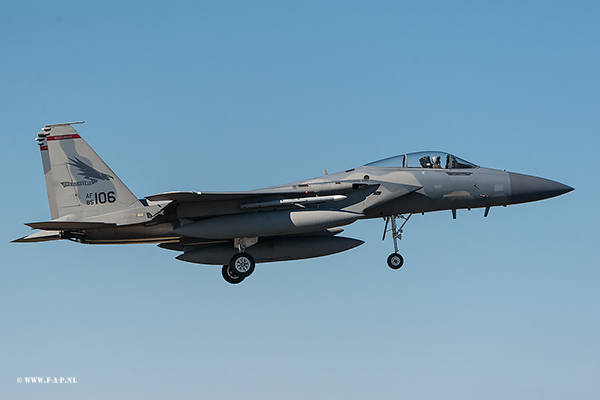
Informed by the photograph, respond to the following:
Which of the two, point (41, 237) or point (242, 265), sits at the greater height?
point (41, 237)

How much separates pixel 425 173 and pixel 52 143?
9.54m

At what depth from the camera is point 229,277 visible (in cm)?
1833

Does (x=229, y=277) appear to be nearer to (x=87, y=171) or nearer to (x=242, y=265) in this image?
(x=242, y=265)

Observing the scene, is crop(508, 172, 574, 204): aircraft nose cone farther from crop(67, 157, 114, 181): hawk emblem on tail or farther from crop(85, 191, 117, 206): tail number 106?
crop(67, 157, 114, 181): hawk emblem on tail

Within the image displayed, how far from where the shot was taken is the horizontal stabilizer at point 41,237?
1789 cm

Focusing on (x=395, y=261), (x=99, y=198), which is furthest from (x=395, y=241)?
(x=99, y=198)

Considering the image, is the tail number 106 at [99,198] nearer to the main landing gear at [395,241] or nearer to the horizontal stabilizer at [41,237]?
the horizontal stabilizer at [41,237]

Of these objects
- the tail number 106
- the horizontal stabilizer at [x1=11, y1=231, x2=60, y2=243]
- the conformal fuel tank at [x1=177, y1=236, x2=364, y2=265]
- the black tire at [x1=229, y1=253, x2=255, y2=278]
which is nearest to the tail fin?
the tail number 106

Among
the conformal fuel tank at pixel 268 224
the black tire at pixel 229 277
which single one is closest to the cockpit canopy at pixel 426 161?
the conformal fuel tank at pixel 268 224

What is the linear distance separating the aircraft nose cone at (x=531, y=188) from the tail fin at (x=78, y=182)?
31.9 ft

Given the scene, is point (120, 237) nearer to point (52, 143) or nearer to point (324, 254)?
point (52, 143)

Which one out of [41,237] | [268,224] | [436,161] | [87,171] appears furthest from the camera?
[436,161]

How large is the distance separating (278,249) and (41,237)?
6109 millimetres

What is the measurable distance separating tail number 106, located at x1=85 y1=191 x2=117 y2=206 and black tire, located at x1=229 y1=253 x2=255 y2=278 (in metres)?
3.35
